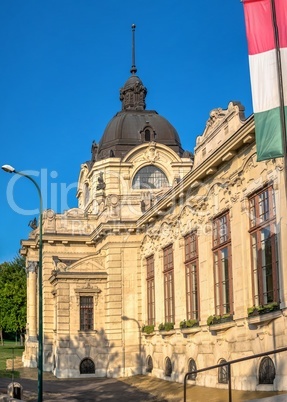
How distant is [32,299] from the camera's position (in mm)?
44781

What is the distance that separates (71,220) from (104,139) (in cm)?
880

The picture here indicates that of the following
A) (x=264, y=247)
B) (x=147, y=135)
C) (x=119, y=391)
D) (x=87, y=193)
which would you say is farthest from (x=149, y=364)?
(x=87, y=193)

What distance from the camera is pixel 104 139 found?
47.7 m

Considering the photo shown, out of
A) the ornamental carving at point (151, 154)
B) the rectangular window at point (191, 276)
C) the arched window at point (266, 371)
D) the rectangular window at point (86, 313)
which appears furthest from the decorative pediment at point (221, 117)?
the ornamental carving at point (151, 154)

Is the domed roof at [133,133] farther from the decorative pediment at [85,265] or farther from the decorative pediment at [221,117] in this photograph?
the decorative pediment at [221,117]

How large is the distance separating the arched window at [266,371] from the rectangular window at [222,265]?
3113 mm

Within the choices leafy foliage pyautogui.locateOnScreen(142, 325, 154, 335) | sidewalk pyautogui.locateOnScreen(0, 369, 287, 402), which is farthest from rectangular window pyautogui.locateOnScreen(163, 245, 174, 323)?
sidewalk pyautogui.locateOnScreen(0, 369, 287, 402)

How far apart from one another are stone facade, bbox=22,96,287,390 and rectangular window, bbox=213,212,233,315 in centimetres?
10

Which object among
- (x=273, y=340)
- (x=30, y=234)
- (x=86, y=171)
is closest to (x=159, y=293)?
(x=273, y=340)

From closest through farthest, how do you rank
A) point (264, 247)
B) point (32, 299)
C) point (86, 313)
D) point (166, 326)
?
1. point (264, 247)
2. point (166, 326)
3. point (86, 313)
4. point (32, 299)

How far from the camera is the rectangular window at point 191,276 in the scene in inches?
1059

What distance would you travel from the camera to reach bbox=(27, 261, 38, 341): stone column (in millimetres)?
43969

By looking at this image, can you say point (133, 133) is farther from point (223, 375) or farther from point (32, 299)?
point (223, 375)

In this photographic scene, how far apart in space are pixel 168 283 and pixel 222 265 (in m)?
6.90
